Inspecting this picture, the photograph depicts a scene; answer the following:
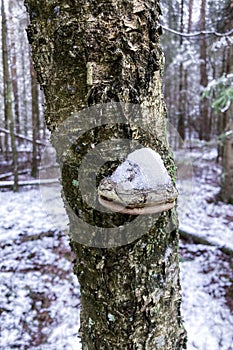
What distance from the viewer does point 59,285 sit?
392cm

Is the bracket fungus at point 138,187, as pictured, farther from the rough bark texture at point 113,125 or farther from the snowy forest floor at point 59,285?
the snowy forest floor at point 59,285

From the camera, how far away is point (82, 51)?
0.77m

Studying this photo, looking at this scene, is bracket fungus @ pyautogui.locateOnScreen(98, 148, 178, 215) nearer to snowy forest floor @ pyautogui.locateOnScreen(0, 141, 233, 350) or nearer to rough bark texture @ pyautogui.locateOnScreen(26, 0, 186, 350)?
rough bark texture @ pyautogui.locateOnScreen(26, 0, 186, 350)

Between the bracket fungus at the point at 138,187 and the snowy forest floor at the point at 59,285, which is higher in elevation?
the bracket fungus at the point at 138,187

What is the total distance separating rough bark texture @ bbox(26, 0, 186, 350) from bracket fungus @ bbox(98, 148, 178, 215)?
7 cm

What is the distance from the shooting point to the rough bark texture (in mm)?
770

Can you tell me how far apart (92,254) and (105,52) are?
1.77 ft

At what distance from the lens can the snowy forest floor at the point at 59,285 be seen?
3199mm

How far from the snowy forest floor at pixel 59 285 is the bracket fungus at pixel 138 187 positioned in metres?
1.95

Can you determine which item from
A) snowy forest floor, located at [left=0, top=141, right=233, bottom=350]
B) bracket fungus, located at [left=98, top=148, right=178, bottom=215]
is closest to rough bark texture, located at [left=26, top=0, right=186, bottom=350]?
bracket fungus, located at [left=98, top=148, right=178, bottom=215]

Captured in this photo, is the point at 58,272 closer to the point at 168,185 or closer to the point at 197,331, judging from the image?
the point at 197,331

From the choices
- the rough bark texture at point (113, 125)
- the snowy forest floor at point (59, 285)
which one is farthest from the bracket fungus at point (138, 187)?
the snowy forest floor at point (59, 285)

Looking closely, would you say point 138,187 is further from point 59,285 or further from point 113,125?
point 59,285

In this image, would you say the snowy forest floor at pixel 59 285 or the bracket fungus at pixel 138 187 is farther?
the snowy forest floor at pixel 59 285
